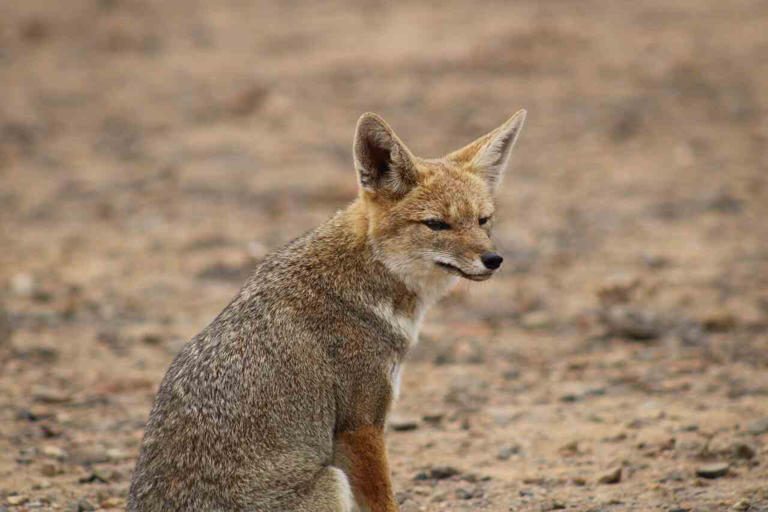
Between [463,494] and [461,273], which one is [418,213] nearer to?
[461,273]

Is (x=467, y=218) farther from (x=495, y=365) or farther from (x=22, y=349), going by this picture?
(x=22, y=349)

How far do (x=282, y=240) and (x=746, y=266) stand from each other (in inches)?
205

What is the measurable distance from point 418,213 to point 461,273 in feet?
1.50

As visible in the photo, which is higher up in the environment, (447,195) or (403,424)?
(447,195)

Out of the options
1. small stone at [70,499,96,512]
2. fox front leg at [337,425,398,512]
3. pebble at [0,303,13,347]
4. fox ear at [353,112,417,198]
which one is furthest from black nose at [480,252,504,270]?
pebble at [0,303,13,347]

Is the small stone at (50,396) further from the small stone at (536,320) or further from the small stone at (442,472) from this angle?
the small stone at (536,320)

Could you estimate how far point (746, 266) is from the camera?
12234 millimetres

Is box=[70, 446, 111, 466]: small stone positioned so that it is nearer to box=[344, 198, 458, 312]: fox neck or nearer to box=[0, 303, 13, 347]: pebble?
box=[0, 303, 13, 347]: pebble

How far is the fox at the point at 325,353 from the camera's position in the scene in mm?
6004

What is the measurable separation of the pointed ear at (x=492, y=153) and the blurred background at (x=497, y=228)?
6.81ft

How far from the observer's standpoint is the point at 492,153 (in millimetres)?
7512

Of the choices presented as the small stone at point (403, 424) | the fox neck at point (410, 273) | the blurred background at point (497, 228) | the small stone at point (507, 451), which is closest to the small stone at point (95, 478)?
the blurred background at point (497, 228)

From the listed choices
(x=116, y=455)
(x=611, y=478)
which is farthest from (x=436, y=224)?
(x=116, y=455)

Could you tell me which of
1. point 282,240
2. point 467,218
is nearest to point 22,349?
point 282,240
